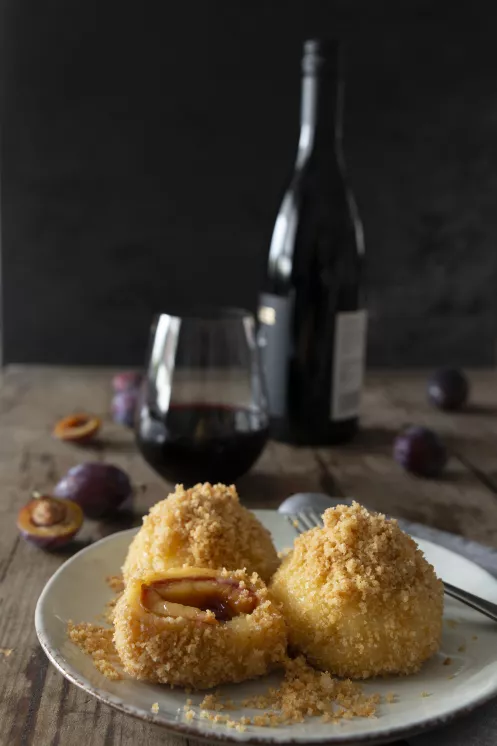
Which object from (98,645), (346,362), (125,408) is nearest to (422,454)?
(346,362)

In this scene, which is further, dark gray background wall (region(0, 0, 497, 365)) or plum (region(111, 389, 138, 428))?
dark gray background wall (region(0, 0, 497, 365))

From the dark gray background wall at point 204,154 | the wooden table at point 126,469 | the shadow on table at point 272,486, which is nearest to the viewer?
the wooden table at point 126,469

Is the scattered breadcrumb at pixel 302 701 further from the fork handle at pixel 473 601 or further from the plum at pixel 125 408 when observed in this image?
the plum at pixel 125 408

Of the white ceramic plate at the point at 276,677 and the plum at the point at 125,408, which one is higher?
the white ceramic plate at the point at 276,677

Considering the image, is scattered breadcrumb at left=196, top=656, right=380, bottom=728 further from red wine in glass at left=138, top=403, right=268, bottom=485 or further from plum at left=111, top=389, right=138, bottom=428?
plum at left=111, top=389, right=138, bottom=428

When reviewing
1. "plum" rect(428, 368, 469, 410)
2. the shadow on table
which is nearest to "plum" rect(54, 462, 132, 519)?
the shadow on table

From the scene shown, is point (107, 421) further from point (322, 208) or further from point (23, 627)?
point (23, 627)

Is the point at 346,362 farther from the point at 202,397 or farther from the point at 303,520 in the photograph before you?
the point at 303,520

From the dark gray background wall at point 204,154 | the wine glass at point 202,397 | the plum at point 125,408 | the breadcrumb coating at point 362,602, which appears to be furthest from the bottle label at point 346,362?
the dark gray background wall at point 204,154
